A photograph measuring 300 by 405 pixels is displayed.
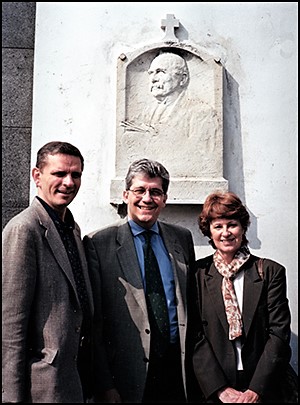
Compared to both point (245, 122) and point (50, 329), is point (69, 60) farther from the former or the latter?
point (50, 329)

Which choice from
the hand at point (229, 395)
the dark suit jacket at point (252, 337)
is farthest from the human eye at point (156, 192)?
the hand at point (229, 395)

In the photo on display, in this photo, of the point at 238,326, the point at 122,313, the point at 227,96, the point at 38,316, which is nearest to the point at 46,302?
the point at 38,316

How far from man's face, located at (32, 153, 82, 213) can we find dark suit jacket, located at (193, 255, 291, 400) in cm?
87

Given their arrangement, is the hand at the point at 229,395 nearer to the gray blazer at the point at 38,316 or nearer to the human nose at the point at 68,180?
the gray blazer at the point at 38,316

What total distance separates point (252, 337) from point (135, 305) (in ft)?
1.94

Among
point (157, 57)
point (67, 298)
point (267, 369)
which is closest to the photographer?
point (67, 298)

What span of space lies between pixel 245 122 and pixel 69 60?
1425 mm

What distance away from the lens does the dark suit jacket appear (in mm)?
2371

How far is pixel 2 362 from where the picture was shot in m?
1.95

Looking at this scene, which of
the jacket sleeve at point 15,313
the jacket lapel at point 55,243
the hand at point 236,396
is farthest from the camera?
the hand at point 236,396

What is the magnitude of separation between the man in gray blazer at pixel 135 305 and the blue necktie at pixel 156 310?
0.05 feet

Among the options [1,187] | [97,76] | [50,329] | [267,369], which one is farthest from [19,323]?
[97,76]

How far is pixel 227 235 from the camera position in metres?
2.53

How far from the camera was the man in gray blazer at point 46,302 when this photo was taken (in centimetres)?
196
